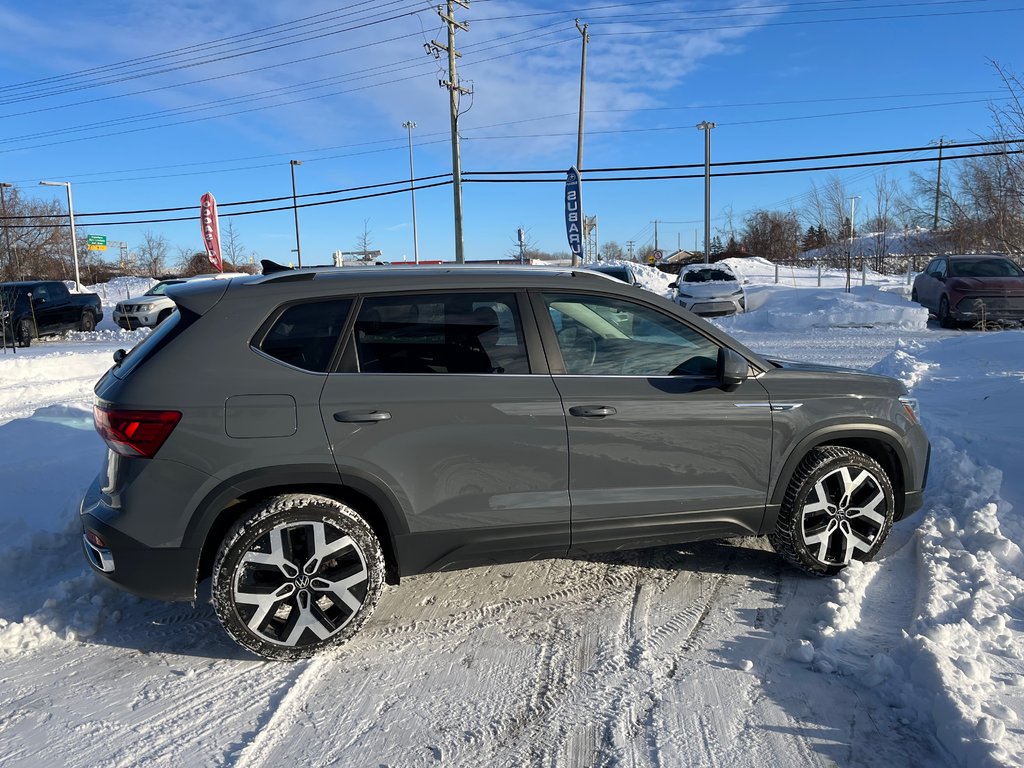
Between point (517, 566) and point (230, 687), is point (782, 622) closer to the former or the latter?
point (517, 566)

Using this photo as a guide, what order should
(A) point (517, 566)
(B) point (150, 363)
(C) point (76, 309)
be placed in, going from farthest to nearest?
(C) point (76, 309), (A) point (517, 566), (B) point (150, 363)

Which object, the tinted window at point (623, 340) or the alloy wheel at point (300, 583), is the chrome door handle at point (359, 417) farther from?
the tinted window at point (623, 340)

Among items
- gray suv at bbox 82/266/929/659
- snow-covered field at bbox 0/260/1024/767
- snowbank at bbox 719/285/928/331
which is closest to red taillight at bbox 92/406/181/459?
gray suv at bbox 82/266/929/659

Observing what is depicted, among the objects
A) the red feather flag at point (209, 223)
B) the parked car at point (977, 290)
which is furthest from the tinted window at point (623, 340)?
the red feather flag at point (209, 223)

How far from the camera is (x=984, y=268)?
16875 mm

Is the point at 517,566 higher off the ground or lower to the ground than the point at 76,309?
lower

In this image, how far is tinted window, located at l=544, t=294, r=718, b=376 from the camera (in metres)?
3.60

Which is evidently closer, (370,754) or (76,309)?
(370,754)

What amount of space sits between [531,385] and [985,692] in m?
2.27

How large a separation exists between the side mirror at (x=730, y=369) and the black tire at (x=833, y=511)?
0.73 metres

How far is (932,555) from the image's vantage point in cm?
402

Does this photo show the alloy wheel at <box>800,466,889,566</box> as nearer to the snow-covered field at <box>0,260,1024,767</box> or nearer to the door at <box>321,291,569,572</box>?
the snow-covered field at <box>0,260,1024,767</box>

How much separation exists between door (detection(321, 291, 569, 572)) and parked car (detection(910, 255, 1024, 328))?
15.5m

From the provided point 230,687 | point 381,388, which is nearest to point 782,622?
point 381,388
